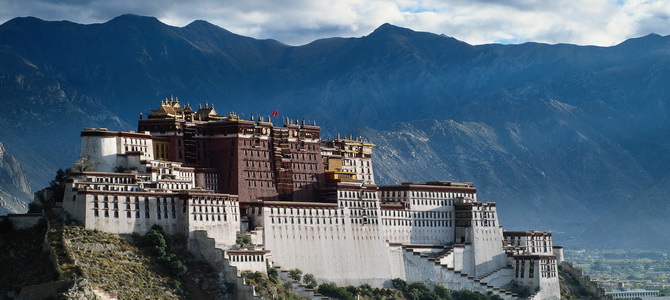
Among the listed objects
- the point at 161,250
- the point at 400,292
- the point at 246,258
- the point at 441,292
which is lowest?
the point at 441,292

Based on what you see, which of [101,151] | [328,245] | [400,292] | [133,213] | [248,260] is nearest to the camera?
[133,213]

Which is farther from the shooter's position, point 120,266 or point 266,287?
point 266,287

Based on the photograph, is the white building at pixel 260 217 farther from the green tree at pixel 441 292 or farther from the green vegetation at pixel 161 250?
the green vegetation at pixel 161 250

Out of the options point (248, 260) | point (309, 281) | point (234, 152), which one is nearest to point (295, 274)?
point (309, 281)

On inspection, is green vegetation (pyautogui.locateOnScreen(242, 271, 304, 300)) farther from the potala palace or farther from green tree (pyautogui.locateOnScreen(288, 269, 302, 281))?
green tree (pyautogui.locateOnScreen(288, 269, 302, 281))

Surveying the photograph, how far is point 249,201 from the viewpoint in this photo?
17825 cm

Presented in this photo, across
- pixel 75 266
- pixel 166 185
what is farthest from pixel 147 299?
pixel 166 185

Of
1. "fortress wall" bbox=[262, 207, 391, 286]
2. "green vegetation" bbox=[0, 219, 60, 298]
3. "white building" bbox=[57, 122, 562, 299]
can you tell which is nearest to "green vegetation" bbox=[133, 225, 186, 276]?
"white building" bbox=[57, 122, 562, 299]

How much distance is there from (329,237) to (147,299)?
37.8 meters

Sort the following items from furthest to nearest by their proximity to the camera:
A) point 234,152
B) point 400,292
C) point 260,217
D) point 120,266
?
point 400,292, point 234,152, point 260,217, point 120,266

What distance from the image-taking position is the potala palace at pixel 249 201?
523ft

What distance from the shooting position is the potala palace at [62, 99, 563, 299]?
159500 millimetres

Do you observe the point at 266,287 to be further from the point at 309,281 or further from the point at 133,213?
the point at 133,213

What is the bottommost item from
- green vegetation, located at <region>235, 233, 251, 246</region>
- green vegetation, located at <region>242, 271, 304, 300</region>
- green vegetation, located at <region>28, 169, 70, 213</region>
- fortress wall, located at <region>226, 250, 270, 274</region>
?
green vegetation, located at <region>242, 271, 304, 300</region>
